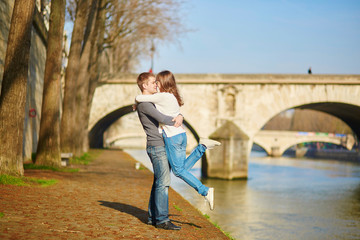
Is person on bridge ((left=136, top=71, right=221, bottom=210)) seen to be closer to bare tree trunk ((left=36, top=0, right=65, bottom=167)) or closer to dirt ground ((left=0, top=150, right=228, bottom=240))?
dirt ground ((left=0, top=150, right=228, bottom=240))

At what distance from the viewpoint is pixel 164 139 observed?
485 centimetres

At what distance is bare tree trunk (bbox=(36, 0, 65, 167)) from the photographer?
11523 mm

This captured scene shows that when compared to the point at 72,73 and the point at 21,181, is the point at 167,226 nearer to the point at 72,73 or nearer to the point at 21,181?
the point at 21,181

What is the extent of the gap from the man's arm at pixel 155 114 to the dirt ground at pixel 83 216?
1.17 m

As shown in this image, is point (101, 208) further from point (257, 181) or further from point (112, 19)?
point (257, 181)

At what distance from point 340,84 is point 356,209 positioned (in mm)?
11079

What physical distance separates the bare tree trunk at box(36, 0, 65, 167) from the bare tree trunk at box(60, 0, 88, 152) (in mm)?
2329

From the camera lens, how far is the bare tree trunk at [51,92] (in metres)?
11.5

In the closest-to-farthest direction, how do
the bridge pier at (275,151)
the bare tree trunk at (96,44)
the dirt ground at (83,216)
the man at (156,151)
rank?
the dirt ground at (83,216) → the man at (156,151) → the bare tree trunk at (96,44) → the bridge pier at (275,151)

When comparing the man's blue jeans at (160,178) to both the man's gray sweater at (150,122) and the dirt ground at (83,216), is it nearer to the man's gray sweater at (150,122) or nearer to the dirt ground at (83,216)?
the man's gray sweater at (150,122)

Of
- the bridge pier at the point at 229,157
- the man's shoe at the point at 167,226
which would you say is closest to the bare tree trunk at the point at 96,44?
the bridge pier at the point at 229,157

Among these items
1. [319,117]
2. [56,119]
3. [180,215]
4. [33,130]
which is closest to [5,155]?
[180,215]

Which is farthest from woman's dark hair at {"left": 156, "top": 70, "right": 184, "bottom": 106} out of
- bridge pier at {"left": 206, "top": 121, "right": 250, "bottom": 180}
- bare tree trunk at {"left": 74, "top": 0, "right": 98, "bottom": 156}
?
bridge pier at {"left": 206, "top": 121, "right": 250, "bottom": 180}

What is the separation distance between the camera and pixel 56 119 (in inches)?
463
